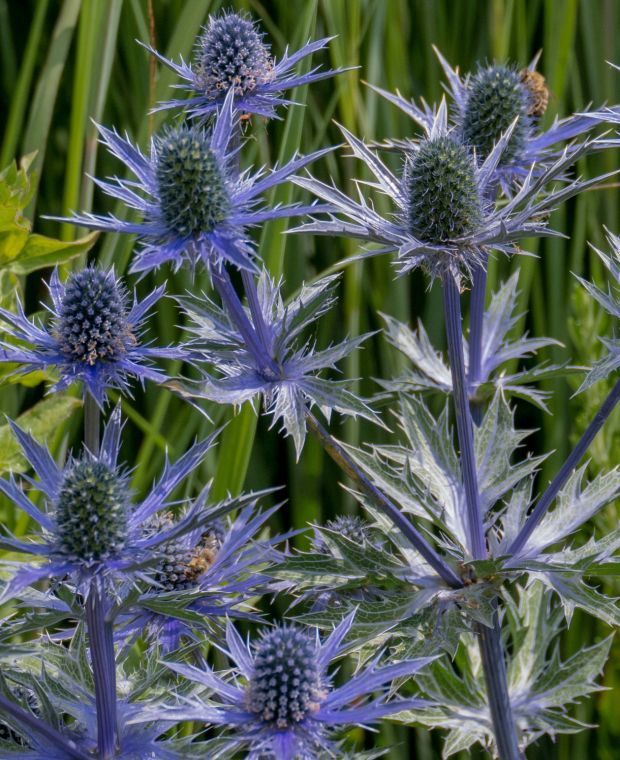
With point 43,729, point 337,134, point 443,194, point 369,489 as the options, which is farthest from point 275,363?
point 337,134

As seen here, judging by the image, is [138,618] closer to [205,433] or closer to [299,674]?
[299,674]

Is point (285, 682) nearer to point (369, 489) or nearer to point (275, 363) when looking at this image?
point (369, 489)

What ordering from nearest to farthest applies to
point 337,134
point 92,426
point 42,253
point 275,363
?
point 92,426
point 275,363
point 42,253
point 337,134

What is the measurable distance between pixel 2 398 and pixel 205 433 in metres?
0.44

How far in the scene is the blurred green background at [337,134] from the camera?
2115 mm

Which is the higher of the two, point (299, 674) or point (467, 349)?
point (467, 349)

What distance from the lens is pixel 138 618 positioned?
147 centimetres

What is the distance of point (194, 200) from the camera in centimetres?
126

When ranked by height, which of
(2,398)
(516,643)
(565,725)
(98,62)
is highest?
(98,62)

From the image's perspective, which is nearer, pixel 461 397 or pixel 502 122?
pixel 461 397

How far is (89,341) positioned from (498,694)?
0.79 meters

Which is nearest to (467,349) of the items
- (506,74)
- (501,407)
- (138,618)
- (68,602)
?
(501,407)

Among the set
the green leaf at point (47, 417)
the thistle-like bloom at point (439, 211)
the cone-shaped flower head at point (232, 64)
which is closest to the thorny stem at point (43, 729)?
the green leaf at point (47, 417)

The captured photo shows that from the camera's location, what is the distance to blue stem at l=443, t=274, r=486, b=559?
1.39m
